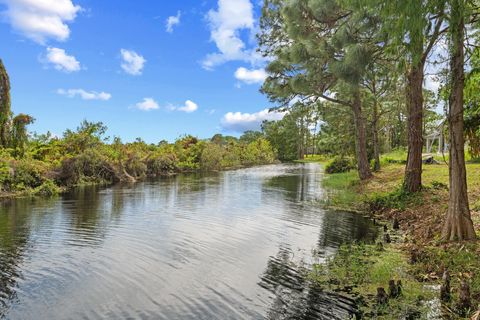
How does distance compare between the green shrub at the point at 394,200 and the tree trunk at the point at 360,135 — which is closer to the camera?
the green shrub at the point at 394,200

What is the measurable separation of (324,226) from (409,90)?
6696 millimetres

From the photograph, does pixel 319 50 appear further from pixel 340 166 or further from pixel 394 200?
pixel 340 166

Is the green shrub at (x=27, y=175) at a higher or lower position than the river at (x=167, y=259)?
higher

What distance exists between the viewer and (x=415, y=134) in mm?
14461

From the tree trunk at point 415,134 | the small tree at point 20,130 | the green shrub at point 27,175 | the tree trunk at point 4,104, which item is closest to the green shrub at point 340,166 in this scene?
the tree trunk at point 415,134

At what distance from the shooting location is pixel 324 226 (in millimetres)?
12570

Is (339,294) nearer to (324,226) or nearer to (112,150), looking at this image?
(324,226)

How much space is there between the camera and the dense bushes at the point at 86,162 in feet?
74.1

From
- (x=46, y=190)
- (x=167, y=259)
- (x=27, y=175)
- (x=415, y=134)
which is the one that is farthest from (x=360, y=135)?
(x=27, y=175)

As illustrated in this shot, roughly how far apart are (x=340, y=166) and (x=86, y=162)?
2215cm

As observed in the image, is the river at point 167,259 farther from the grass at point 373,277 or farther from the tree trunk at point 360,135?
the tree trunk at point 360,135

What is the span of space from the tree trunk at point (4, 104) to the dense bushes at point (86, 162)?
1.89 m

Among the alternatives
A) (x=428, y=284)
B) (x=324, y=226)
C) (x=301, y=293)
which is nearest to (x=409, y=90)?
(x=324, y=226)

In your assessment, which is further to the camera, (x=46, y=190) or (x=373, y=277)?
(x=46, y=190)
